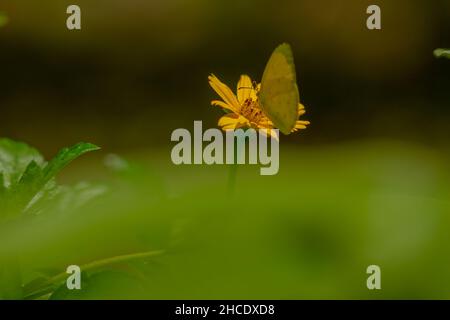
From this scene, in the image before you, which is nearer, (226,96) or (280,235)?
(280,235)

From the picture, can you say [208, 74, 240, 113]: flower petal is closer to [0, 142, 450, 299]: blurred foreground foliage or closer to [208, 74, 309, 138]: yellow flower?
[208, 74, 309, 138]: yellow flower

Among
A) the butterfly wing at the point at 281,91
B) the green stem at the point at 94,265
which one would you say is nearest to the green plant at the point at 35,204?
the green stem at the point at 94,265

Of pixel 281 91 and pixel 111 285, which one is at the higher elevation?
pixel 281 91

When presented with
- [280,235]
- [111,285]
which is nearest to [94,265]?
[111,285]

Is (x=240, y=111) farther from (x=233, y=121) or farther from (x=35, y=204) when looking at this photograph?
(x=35, y=204)

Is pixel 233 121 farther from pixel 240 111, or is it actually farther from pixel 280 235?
pixel 280 235

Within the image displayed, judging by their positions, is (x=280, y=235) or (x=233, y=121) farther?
(x=233, y=121)

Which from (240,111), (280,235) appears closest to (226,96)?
(240,111)

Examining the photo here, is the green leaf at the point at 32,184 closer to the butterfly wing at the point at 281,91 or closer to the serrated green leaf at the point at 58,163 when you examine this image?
the serrated green leaf at the point at 58,163

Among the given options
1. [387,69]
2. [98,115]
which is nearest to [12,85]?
[98,115]
